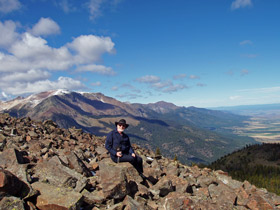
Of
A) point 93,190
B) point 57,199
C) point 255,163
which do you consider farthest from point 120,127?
point 255,163

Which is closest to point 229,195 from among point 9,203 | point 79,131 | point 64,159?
point 64,159

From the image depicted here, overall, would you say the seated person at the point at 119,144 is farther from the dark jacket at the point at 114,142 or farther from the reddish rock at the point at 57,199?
the reddish rock at the point at 57,199

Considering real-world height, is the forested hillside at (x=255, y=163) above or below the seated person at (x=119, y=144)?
below

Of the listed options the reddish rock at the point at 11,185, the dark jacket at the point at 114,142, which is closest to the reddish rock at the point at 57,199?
the reddish rock at the point at 11,185

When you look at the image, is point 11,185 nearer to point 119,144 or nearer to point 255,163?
point 119,144

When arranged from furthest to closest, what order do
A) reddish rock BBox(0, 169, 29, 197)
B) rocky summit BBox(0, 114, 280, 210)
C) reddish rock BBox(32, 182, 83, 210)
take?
rocky summit BBox(0, 114, 280, 210) → reddish rock BBox(32, 182, 83, 210) → reddish rock BBox(0, 169, 29, 197)

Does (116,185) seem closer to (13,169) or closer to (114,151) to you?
(114,151)

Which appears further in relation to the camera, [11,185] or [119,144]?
[119,144]

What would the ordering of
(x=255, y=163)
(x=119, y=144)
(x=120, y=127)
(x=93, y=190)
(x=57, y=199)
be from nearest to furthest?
(x=57, y=199)
(x=93, y=190)
(x=119, y=144)
(x=120, y=127)
(x=255, y=163)

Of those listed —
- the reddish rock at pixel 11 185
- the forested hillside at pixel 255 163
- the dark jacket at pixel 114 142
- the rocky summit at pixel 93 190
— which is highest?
the dark jacket at pixel 114 142

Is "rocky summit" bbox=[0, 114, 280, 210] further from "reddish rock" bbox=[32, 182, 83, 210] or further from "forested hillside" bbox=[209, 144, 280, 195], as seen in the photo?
"forested hillside" bbox=[209, 144, 280, 195]

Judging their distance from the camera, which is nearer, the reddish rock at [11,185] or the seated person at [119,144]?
the reddish rock at [11,185]

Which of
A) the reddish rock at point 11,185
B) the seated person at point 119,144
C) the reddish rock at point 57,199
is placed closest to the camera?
the reddish rock at point 11,185

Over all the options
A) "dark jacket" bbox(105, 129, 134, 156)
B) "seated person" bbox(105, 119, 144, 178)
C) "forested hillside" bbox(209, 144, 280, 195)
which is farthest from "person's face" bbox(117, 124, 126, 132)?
"forested hillside" bbox(209, 144, 280, 195)
